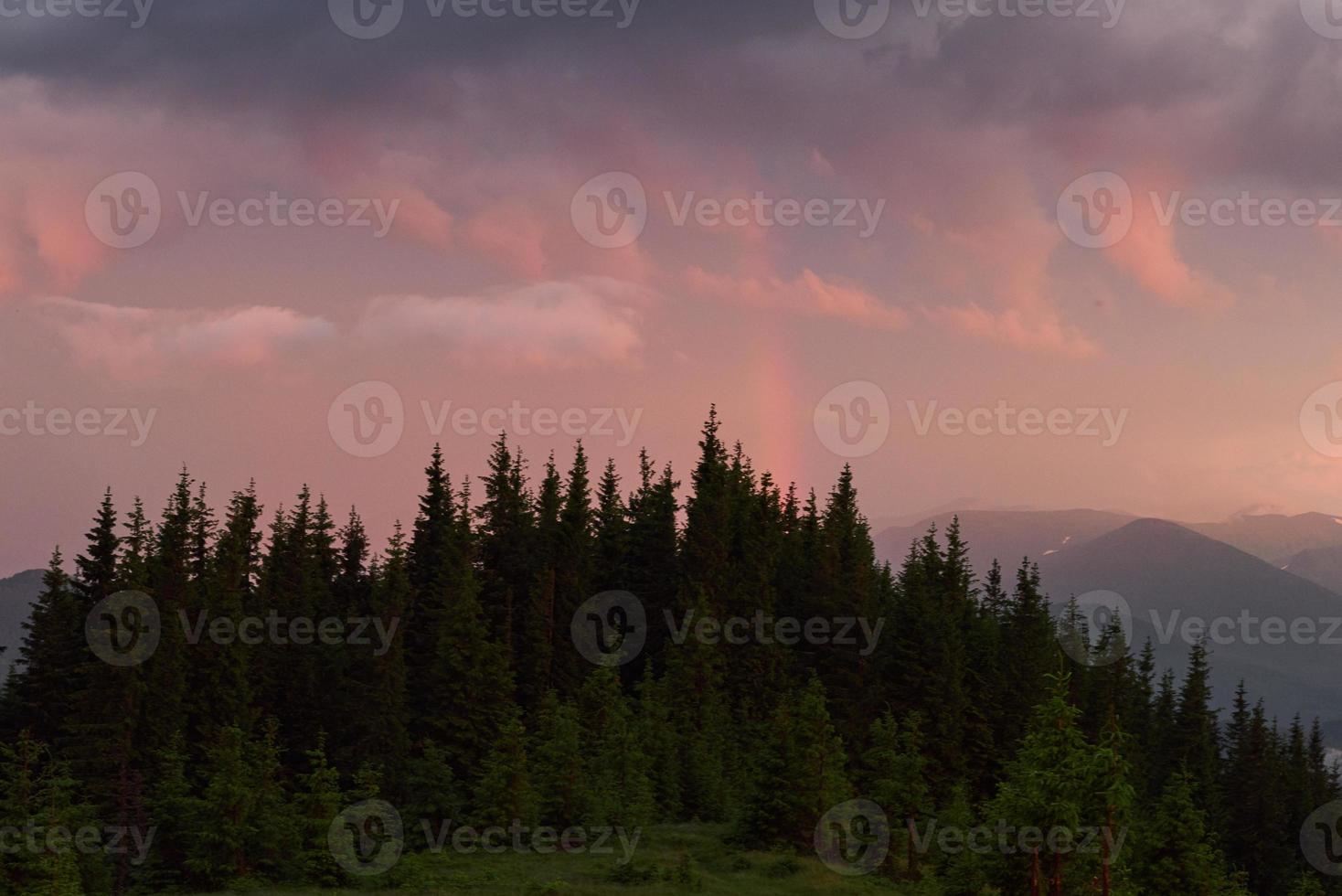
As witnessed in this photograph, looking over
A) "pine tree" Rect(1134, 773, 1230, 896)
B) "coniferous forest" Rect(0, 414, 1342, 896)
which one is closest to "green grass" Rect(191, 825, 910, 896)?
"coniferous forest" Rect(0, 414, 1342, 896)

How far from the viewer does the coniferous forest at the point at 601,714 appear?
54.9 meters

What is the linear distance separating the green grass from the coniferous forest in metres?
0.88

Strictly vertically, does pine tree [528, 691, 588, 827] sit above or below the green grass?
above

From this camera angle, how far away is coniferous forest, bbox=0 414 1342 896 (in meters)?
54.9

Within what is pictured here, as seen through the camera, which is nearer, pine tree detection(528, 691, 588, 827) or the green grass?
the green grass

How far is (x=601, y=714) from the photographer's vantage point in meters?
80.7

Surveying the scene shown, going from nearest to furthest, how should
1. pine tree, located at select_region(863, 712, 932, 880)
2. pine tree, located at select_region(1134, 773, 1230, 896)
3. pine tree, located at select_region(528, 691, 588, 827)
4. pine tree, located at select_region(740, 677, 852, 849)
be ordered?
pine tree, located at select_region(1134, 773, 1230, 896), pine tree, located at select_region(740, 677, 852, 849), pine tree, located at select_region(863, 712, 932, 880), pine tree, located at select_region(528, 691, 588, 827)

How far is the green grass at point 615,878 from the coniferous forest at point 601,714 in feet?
2.88

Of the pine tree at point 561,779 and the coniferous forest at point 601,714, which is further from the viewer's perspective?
the pine tree at point 561,779

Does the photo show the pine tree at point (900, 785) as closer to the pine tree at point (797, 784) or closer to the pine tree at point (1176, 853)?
the pine tree at point (797, 784)

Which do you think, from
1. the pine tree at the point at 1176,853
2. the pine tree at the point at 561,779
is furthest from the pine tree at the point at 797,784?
the pine tree at the point at 1176,853

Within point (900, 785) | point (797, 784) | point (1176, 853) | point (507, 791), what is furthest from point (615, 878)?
point (1176, 853)

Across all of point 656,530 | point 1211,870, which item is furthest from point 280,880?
point 656,530

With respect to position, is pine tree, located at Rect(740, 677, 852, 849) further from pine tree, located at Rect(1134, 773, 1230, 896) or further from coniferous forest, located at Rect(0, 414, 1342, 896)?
pine tree, located at Rect(1134, 773, 1230, 896)
